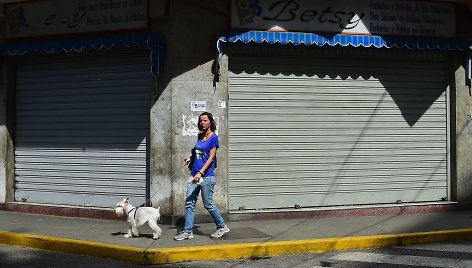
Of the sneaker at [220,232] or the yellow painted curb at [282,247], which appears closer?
the yellow painted curb at [282,247]

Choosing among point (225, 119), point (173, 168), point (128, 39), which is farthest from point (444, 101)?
point (128, 39)

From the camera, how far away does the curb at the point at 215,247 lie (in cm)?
741

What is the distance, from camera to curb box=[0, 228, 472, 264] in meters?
7.41

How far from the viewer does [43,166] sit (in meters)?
11.2

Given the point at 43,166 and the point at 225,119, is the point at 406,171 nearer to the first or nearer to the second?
the point at 225,119

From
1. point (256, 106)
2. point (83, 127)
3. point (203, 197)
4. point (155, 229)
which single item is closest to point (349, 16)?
point (256, 106)

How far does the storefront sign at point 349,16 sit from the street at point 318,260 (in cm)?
435

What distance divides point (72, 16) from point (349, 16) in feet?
17.8

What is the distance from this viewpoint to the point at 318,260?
7.48 m

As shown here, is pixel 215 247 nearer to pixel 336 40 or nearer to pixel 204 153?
pixel 204 153

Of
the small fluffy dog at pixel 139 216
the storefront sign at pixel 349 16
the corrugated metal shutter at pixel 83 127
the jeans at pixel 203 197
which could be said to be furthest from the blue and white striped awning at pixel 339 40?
the small fluffy dog at pixel 139 216

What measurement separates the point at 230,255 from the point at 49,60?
609cm

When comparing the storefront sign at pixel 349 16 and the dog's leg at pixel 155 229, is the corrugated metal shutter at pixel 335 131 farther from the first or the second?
the dog's leg at pixel 155 229

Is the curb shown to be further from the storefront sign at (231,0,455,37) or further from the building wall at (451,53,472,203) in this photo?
the storefront sign at (231,0,455,37)
